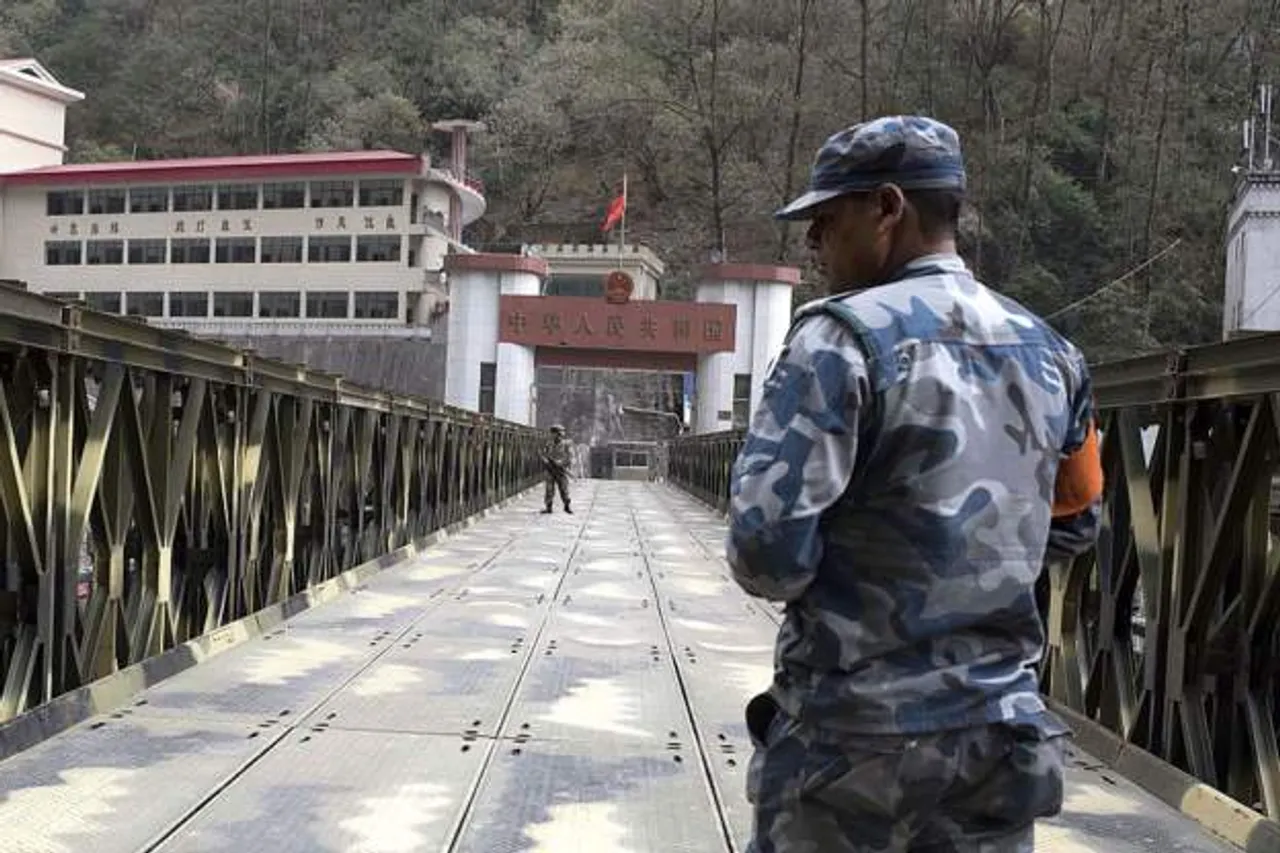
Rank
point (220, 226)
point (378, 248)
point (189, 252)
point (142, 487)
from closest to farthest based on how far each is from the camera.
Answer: point (142, 487)
point (378, 248)
point (220, 226)
point (189, 252)

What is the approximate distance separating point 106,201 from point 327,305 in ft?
36.7

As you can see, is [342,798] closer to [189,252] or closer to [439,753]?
[439,753]

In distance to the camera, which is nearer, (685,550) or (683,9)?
(685,550)

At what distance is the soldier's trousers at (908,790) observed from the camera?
61.9 inches

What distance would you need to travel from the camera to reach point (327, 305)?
5100 centimetres

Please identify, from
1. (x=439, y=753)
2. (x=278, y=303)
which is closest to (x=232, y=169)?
(x=278, y=303)

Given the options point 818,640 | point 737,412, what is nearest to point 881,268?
point 818,640

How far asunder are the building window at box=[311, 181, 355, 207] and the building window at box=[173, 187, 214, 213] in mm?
4784

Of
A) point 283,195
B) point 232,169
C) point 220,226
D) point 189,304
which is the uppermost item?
point 232,169

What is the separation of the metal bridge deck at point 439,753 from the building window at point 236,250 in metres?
46.8

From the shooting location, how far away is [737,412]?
3794 cm

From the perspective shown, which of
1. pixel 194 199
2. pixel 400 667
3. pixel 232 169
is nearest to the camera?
pixel 400 667

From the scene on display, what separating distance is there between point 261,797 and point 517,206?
6266cm

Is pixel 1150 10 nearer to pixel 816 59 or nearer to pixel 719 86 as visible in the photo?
pixel 816 59
